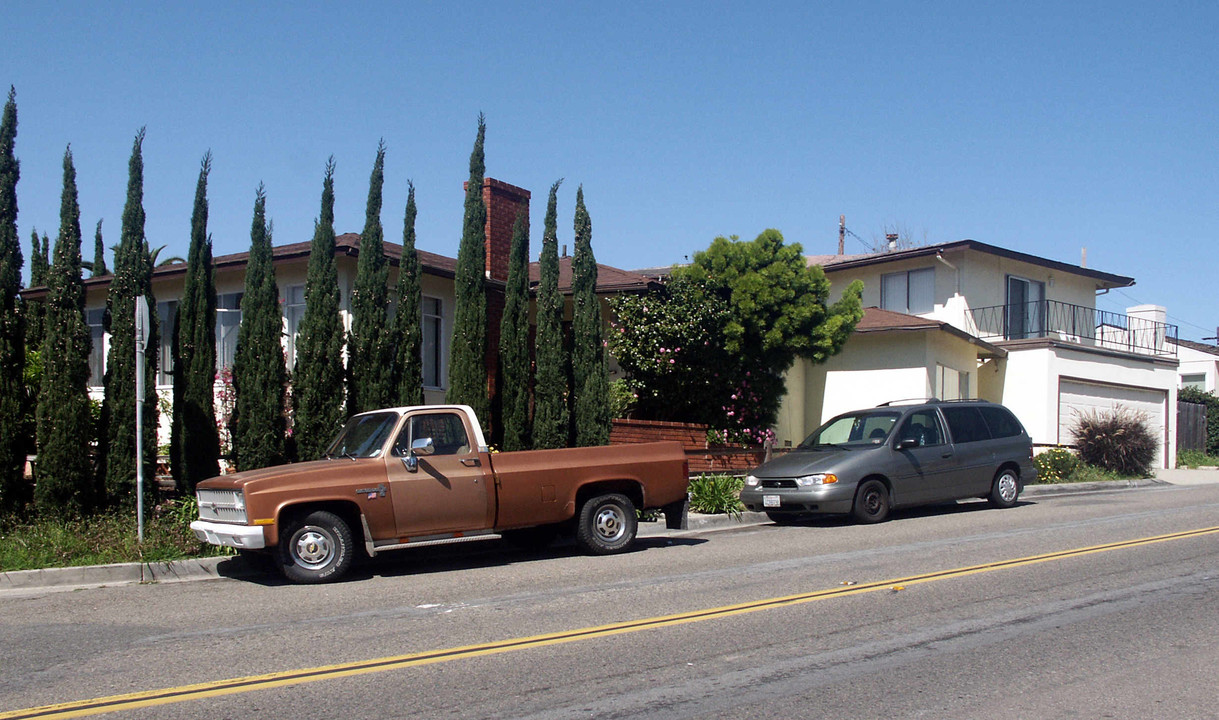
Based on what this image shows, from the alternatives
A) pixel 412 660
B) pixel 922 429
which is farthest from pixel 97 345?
pixel 412 660

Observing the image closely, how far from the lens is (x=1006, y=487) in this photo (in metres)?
16.6

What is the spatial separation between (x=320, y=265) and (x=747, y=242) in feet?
29.6

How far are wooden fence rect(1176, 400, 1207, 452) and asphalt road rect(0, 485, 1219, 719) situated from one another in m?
24.1

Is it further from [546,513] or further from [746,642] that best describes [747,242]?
[746,642]

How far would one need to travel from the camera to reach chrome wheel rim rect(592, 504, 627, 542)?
11.9m

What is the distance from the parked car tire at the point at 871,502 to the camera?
14.4m

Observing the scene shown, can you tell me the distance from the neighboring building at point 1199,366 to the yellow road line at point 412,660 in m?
44.1

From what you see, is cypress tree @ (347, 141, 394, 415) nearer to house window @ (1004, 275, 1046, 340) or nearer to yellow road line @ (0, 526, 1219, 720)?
yellow road line @ (0, 526, 1219, 720)

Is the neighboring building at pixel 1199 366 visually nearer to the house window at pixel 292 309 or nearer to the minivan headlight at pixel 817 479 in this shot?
the minivan headlight at pixel 817 479

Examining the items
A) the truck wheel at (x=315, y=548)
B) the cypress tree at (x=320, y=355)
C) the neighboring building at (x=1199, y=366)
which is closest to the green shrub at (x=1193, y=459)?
the neighboring building at (x=1199, y=366)

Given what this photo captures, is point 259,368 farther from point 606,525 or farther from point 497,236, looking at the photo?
point 497,236

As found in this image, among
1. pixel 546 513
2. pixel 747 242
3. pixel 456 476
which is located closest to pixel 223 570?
pixel 456 476

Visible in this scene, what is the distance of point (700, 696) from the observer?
5.93 m

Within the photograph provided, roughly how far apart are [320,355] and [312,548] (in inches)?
188
